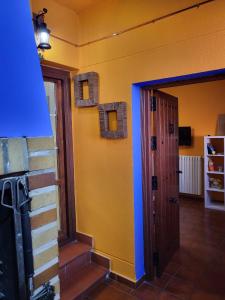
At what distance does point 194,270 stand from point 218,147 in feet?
8.80

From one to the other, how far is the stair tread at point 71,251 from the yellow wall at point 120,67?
145mm

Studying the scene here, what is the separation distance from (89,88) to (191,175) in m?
3.23

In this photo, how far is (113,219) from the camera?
239cm

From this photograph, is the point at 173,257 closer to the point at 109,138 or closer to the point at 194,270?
the point at 194,270

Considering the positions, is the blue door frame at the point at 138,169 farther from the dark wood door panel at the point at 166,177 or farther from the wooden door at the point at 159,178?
the dark wood door panel at the point at 166,177

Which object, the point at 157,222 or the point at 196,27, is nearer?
the point at 196,27

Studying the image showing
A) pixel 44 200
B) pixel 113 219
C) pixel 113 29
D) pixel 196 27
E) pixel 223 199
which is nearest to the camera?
pixel 44 200

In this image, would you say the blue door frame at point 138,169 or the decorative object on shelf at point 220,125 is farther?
the decorative object on shelf at point 220,125

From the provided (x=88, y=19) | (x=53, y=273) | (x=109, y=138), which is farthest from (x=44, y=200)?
(x=88, y=19)

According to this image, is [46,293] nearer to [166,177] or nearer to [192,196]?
[166,177]

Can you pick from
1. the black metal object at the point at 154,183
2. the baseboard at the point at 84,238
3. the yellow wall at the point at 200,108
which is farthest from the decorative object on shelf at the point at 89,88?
the yellow wall at the point at 200,108

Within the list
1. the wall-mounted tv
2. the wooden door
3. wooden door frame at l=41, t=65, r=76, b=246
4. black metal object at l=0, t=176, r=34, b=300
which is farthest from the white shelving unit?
black metal object at l=0, t=176, r=34, b=300

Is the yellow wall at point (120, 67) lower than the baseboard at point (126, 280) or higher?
higher

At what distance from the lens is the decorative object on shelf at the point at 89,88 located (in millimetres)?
2348
